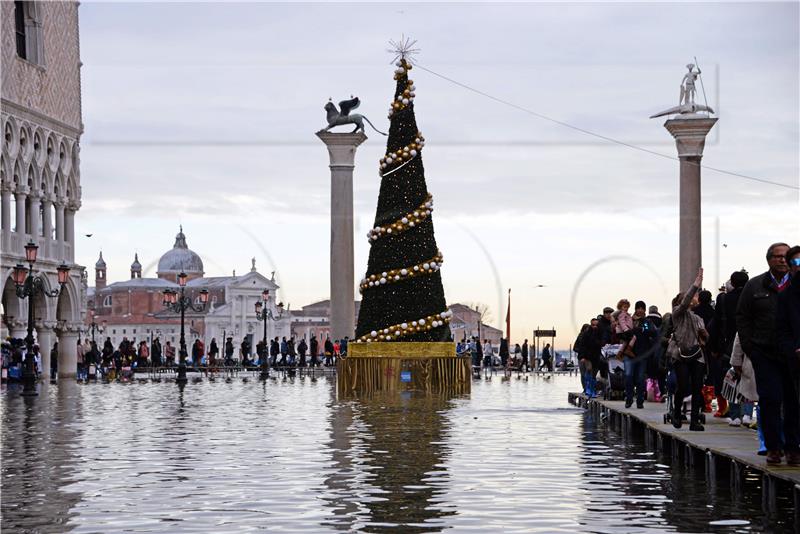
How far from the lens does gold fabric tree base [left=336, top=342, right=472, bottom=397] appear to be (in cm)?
3434

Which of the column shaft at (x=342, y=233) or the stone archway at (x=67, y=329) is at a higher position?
the column shaft at (x=342, y=233)

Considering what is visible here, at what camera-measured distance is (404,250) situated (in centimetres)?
3484

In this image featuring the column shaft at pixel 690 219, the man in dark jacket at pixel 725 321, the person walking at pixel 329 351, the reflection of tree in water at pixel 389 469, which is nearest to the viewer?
the reflection of tree in water at pixel 389 469

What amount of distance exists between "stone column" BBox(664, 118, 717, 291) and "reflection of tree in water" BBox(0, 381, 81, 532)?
27.2 meters

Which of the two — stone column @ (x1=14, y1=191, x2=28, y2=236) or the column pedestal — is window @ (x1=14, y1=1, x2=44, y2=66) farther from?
the column pedestal

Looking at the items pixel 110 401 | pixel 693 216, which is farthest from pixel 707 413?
pixel 693 216

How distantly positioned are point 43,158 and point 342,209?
37.1 feet

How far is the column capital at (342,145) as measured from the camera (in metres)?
54.9

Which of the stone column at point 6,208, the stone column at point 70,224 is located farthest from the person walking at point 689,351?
the stone column at point 70,224

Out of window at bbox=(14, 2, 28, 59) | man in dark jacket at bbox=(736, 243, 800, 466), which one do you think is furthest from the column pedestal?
man in dark jacket at bbox=(736, 243, 800, 466)

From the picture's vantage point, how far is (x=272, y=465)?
49.7 feet

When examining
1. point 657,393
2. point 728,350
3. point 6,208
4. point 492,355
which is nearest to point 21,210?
point 6,208

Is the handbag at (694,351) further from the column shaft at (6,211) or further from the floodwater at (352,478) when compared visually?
the column shaft at (6,211)

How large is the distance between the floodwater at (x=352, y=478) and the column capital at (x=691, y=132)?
28.6 metres
